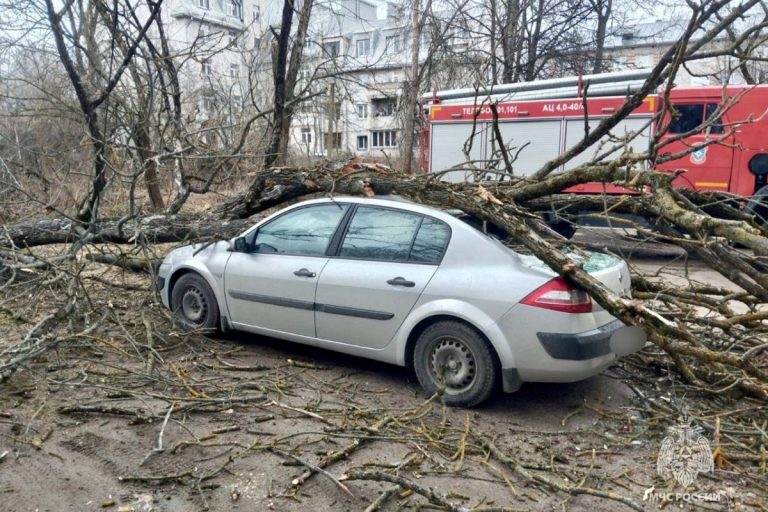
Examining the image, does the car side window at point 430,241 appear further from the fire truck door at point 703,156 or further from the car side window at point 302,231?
the fire truck door at point 703,156

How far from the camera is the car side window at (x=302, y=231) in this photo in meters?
5.02

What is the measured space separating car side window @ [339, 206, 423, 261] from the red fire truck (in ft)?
13.7

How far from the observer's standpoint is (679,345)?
3.72 meters

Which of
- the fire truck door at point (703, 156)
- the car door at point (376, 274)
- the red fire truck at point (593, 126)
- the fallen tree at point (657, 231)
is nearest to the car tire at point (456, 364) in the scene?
the car door at point (376, 274)

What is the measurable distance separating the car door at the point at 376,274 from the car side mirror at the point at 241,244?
0.92 m

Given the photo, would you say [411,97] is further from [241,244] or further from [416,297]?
[416,297]

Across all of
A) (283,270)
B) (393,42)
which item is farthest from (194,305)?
(393,42)

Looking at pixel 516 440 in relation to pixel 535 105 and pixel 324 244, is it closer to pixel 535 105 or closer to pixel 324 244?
pixel 324 244

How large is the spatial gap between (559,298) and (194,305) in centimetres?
340

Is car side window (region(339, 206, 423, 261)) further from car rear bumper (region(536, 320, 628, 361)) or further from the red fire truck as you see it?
the red fire truck

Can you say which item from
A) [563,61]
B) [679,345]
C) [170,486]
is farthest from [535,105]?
[170,486]

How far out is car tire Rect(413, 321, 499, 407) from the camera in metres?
4.13

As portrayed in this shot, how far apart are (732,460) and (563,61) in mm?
15829

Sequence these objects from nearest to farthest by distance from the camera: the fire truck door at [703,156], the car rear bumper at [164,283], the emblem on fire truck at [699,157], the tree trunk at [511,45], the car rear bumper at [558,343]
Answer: the car rear bumper at [558,343]
the car rear bumper at [164,283]
the fire truck door at [703,156]
the emblem on fire truck at [699,157]
the tree trunk at [511,45]
